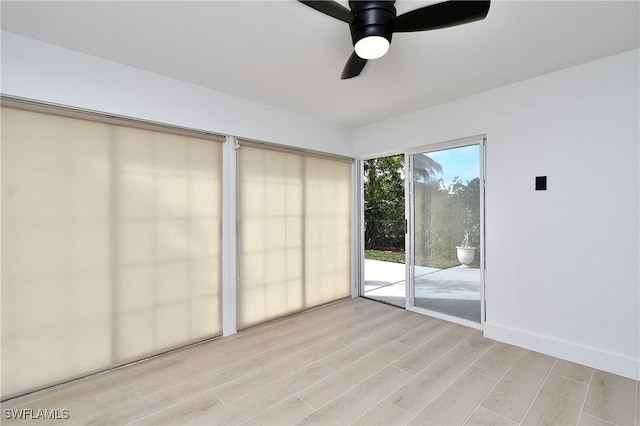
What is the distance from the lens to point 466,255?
3.38 m

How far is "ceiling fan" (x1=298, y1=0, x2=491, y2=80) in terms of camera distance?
1.52 metres

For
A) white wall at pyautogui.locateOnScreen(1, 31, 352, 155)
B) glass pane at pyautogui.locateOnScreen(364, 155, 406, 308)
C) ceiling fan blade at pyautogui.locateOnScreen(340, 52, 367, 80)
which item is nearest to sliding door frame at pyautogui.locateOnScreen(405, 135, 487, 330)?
white wall at pyautogui.locateOnScreen(1, 31, 352, 155)

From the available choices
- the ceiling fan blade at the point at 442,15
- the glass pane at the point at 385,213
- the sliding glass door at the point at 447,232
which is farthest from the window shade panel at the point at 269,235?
the glass pane at the point at 385,213

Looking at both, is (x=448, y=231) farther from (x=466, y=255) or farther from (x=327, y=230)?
(x=327, y=230)

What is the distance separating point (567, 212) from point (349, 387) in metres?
2.37

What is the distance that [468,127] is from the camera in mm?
3230

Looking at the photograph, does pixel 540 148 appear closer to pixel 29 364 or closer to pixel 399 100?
pixel 399 100

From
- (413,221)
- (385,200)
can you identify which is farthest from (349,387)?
(385,200)

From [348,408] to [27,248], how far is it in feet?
8.17

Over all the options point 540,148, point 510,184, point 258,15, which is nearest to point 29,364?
point 258,15

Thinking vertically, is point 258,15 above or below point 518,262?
above

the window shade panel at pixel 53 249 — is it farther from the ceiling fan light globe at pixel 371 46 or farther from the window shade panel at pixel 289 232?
the ceiling fan light globe at pixel 371 46

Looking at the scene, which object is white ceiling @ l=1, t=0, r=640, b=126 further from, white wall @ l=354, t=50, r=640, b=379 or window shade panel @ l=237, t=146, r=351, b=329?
window shade panel @ l=237, t=146, r=351, b=329

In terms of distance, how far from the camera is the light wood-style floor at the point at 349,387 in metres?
1.89
